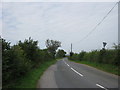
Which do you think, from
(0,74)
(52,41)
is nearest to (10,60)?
(0,74)

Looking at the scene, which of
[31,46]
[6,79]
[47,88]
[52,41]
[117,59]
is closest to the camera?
[6,79]

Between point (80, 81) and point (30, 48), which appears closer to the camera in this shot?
point (80, 81)

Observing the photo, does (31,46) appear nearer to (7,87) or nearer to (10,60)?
(10,60)

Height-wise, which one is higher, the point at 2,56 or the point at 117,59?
the point at 2,56

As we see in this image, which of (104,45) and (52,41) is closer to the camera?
(104,45)

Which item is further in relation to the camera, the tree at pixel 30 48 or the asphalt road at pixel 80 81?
the tree at pixel 30 48

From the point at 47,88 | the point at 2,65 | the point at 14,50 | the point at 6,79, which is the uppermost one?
the point at 14,50

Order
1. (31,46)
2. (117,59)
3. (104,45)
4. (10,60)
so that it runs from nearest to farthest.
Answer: (10,60)
(117,59)
(31,46)
(104,45)

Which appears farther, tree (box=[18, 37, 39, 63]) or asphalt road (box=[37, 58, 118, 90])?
tree (box=[18, 37, 39, 63])

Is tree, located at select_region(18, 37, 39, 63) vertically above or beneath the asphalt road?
above

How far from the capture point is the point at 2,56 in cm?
725

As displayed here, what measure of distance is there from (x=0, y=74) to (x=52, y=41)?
84831 millimetres

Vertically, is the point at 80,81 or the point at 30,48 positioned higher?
the point at 30,48

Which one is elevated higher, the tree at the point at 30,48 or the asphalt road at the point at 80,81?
the tree at the point at 30,48
